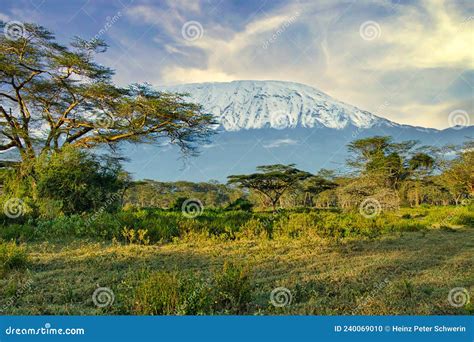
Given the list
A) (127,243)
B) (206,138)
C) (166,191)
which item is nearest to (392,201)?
(206,138)

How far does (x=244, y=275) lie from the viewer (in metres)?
5.14

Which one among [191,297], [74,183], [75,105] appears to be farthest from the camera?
[75,105]

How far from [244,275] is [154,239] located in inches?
224

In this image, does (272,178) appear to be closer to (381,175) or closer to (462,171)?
(381,175)

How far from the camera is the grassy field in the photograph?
4.58 meters

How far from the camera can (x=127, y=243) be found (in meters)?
10.0

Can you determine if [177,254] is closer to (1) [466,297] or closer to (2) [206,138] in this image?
(1) [466,297]

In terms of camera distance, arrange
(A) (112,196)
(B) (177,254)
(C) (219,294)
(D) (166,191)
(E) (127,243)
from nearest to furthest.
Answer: (C) (219,294), (B) (177,254), (E) (127,243), (A) (112,196), (D) (166,191)

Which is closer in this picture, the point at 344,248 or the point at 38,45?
the point at 344,248

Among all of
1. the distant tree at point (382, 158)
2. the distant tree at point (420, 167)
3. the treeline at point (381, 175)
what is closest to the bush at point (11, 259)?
the treeline at point (381, 175)

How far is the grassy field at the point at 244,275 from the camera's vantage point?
4578mm

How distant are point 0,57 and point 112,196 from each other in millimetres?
10161

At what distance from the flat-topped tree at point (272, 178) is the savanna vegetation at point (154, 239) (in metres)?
6.94

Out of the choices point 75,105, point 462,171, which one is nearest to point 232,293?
point 75,105
